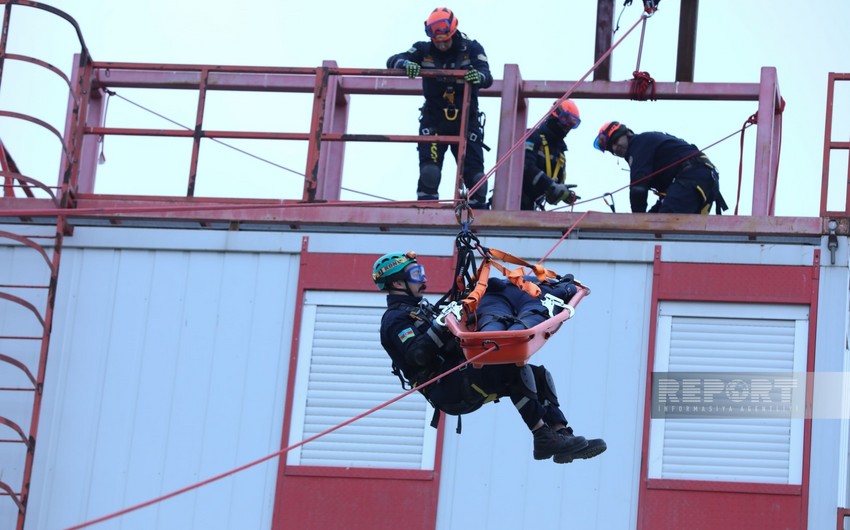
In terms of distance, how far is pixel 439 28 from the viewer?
16.6m

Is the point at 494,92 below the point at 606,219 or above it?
above

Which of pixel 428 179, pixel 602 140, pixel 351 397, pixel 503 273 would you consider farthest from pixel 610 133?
pixel 503 273

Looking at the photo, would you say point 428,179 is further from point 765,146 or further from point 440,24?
point 765,146

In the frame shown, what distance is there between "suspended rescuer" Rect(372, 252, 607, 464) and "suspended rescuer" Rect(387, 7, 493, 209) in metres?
3.93

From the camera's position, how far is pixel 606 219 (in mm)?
16016

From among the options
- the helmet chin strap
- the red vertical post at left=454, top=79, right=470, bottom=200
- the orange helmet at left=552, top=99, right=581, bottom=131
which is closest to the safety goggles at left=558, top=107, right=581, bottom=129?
the orange helmet at left=552, top=99, right=581, bottom=131

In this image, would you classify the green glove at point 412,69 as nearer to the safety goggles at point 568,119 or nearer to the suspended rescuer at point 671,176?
the safety goggles at point 568,119

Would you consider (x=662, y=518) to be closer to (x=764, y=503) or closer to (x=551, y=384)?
(x=764, y=503)

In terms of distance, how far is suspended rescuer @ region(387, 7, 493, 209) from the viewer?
54.5 feet

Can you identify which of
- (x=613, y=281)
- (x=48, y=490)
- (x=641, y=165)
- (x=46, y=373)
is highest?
(x=641, y=165)

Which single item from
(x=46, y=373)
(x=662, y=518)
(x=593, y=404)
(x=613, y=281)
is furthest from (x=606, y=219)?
(x=46, y=373)

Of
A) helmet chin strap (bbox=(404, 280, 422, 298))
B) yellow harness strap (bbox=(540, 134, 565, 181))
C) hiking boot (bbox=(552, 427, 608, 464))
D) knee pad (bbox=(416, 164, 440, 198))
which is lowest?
hiking boot (bbox=(552, 427, 608, 464))

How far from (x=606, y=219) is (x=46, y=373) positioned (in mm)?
5406

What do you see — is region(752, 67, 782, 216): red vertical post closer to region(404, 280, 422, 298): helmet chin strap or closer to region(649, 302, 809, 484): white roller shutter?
region(649, 302, 809, 484): white roller shutter
